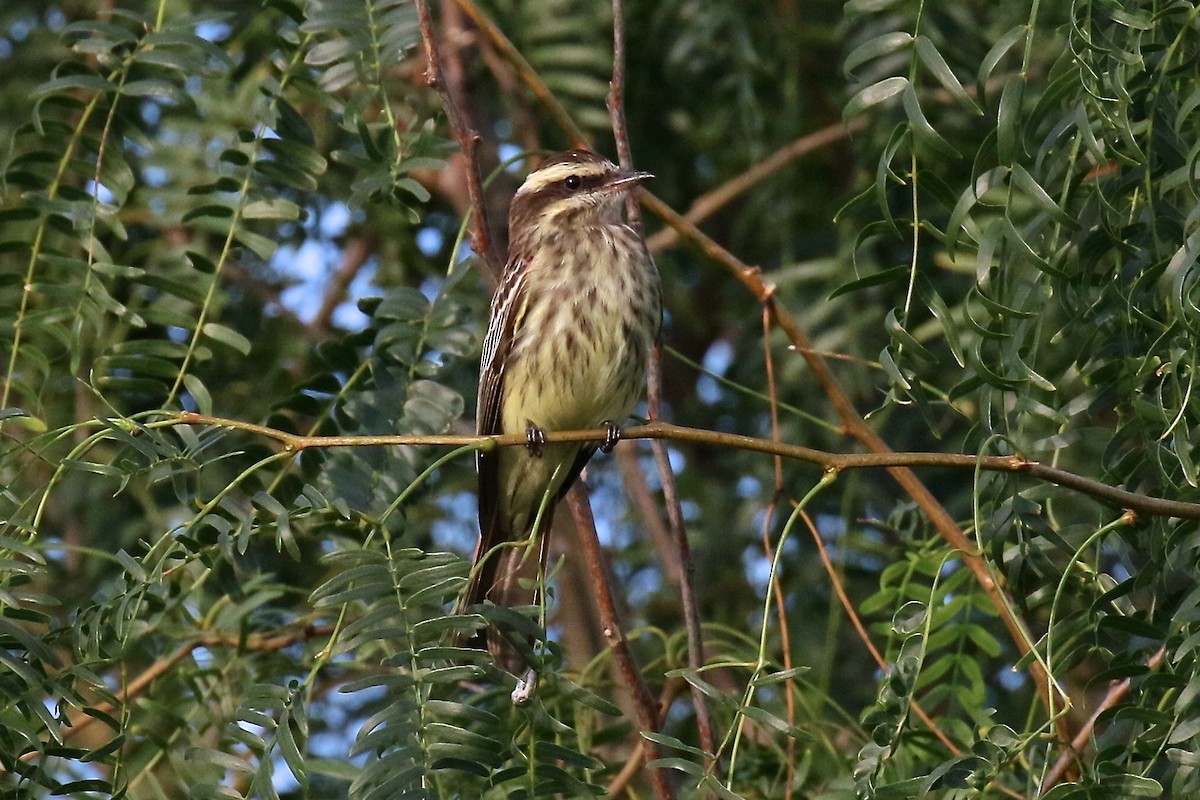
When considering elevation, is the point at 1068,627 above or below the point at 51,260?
below

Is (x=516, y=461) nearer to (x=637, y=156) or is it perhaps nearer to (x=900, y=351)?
(x=637, y=156)

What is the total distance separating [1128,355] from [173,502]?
3947mm

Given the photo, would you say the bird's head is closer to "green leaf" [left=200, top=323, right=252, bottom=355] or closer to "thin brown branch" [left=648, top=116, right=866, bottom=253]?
"thin brown branch" [left=648, top=116, right=866, bottom=253]

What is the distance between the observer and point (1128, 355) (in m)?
3.15

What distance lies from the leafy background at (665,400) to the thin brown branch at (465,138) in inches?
3.8

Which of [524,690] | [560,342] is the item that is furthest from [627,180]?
[524,690]

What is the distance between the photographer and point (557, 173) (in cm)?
552

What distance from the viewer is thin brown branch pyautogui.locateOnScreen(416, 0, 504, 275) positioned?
395cm

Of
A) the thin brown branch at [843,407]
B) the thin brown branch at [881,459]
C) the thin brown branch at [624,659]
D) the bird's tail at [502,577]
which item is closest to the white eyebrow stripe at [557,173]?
the thin brown branch at [843,407]

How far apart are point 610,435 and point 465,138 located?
101 cm

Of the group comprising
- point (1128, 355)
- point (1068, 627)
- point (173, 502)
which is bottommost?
point (173, 502)

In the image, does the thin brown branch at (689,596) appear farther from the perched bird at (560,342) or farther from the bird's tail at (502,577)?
the perched bird at (560,342)

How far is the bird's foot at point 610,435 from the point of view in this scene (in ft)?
11.7

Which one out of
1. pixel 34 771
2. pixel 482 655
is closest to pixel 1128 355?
pixel 482 655
